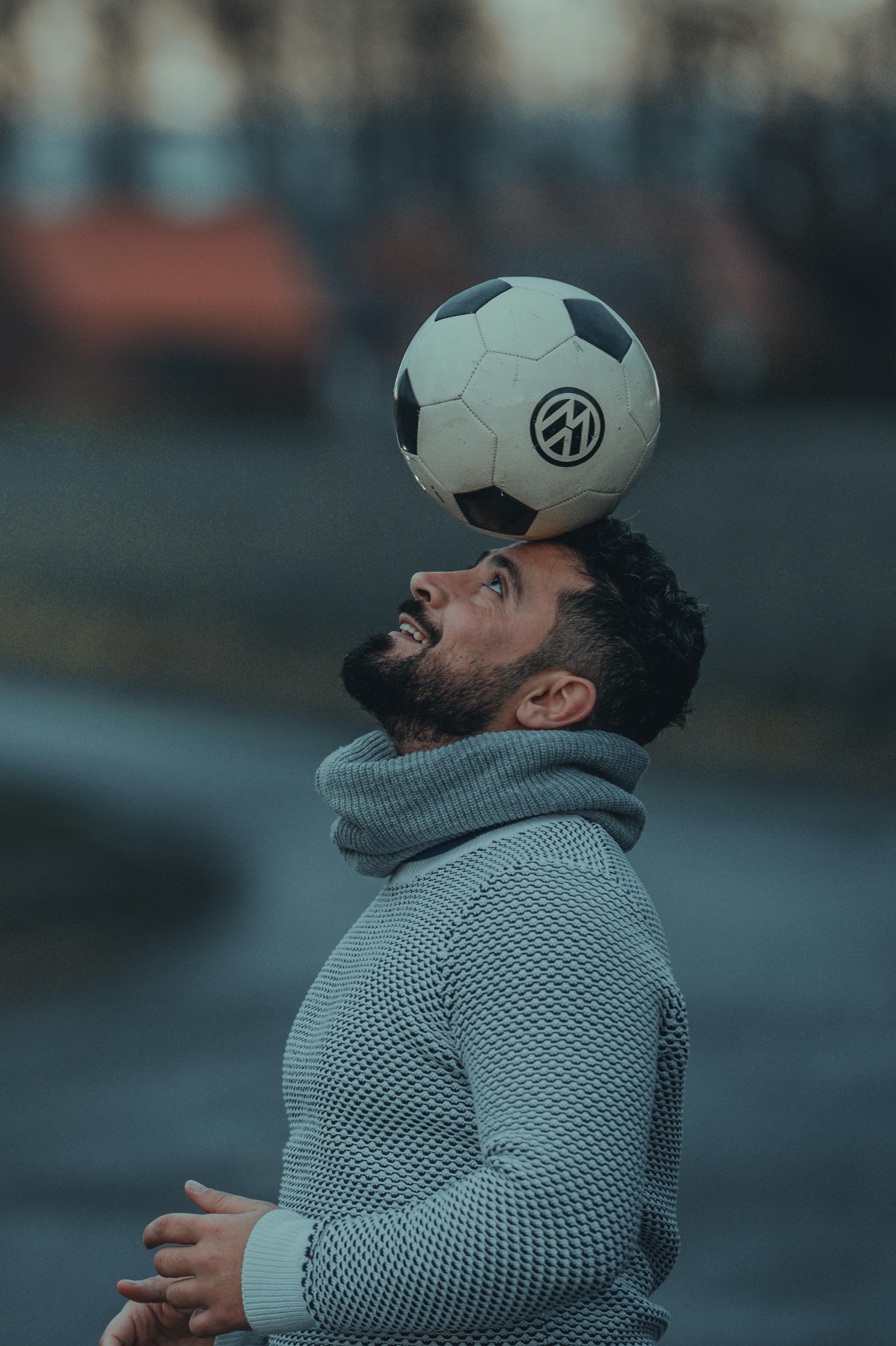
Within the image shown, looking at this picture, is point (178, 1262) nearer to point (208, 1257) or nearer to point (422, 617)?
point (208, 1257)

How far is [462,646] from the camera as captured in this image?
6.82 ft

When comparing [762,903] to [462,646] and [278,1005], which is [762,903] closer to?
[278,1005]

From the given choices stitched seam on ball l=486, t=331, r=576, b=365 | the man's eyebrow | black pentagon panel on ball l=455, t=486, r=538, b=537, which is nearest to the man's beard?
the man's eyebrow

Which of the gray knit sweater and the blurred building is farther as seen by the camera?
the blurred building

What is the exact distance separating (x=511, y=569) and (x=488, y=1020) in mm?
724

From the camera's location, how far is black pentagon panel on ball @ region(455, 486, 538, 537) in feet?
7.38

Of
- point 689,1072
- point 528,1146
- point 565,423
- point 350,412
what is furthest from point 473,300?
point 350,412

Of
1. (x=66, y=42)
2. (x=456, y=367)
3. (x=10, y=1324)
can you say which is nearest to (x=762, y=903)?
(x=10, y=1324)

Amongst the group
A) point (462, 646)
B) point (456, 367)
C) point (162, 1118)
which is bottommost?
point (162, 1118)

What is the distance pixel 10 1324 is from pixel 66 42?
728 inches

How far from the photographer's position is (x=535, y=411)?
230 cm

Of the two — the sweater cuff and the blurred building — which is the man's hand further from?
the blurred building

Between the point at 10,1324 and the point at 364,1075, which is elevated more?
the point at 364,1075

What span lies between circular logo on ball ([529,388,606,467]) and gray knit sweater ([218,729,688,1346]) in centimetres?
53
